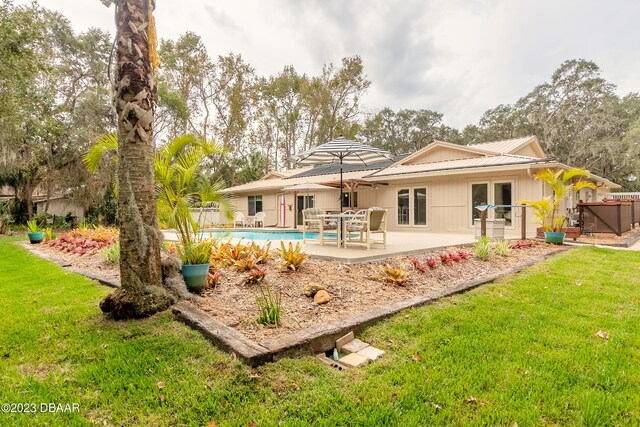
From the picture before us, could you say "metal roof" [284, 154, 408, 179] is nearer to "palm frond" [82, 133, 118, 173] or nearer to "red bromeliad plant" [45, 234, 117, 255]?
"red bromeliad plant" [45, 234, 117, 255]

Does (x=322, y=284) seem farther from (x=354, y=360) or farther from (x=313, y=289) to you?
(x=354, y=360)

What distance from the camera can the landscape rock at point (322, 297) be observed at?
356 centimetres

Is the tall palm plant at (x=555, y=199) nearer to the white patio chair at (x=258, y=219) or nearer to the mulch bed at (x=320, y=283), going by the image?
the mulch bed at (x=320, y=283)

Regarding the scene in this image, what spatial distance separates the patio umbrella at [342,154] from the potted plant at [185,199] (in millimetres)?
3830

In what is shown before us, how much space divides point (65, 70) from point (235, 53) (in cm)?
1119

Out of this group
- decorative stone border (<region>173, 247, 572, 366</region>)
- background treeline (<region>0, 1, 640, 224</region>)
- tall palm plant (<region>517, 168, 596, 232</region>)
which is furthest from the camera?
background treeline (<region>0, 1, 640, 224</region>)

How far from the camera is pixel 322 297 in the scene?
11.9 ft

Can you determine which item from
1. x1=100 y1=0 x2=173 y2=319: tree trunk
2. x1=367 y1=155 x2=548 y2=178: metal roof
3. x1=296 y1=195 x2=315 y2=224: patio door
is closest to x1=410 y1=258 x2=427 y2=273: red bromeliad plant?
x1=100 y1=0 x2=173 y2=319: tree trunk

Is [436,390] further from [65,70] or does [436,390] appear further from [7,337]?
[65,70]

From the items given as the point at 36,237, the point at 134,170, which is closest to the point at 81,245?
the point at 36,237

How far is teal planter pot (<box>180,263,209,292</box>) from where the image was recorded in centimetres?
381

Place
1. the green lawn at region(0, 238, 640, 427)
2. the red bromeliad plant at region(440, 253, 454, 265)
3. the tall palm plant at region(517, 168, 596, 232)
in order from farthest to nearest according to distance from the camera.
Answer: the tall palm plant at region(517, 168, 596, 232) < the red bromeliad plant at region(440, 253, 454, 265) < the green lawn at region(0, 238, 640, 427)

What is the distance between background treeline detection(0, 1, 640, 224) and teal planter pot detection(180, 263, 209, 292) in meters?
15.0

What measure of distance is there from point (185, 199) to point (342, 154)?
472 cm
